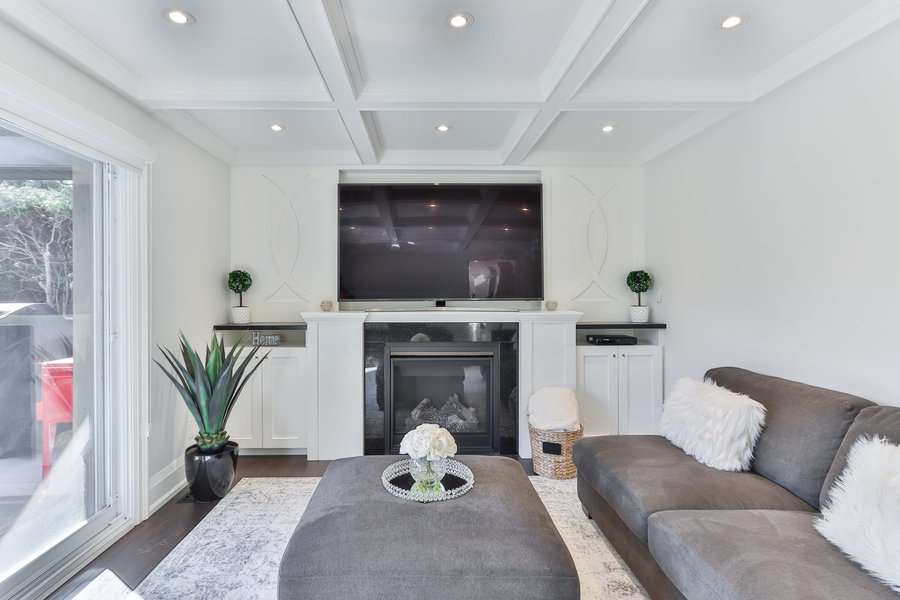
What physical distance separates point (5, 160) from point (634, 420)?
13.5 feet

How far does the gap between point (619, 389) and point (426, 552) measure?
2.63 meters

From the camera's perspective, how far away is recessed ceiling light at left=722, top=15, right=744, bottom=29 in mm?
1952

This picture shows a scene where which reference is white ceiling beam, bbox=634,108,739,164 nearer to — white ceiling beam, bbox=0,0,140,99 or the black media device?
the black media device

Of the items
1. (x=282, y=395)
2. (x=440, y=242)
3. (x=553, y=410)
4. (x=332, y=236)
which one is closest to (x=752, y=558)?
(x=553, y=410)

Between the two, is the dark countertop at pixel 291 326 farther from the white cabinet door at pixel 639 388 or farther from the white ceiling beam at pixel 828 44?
the white ceiling beam at pixel 828 44

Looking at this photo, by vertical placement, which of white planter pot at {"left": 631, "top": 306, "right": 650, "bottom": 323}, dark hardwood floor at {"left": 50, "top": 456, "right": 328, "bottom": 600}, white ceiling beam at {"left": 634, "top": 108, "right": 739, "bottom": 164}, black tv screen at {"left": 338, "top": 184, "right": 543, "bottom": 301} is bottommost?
dark hardwood floor at {"left": 50, "top": 456, "right": 328, "bottom": 600}

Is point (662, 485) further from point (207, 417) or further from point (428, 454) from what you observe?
point (207, 417)

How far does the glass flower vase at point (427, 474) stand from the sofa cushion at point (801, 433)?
145 cm

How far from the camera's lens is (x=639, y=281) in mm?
3750

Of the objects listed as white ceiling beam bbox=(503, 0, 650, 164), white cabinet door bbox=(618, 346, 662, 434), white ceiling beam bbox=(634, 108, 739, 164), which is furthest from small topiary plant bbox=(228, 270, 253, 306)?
white ceiling beam bbox=(634, 108, 739, 164)

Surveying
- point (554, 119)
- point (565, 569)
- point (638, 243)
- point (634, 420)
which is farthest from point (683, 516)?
point (638, 243)

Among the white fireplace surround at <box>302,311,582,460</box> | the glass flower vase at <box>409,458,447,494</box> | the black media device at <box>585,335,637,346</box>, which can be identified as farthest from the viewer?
the black media device at <box>585,335,637,346</box>

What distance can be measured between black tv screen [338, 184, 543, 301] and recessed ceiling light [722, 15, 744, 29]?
190 centimetres

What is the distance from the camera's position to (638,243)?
3.96m
